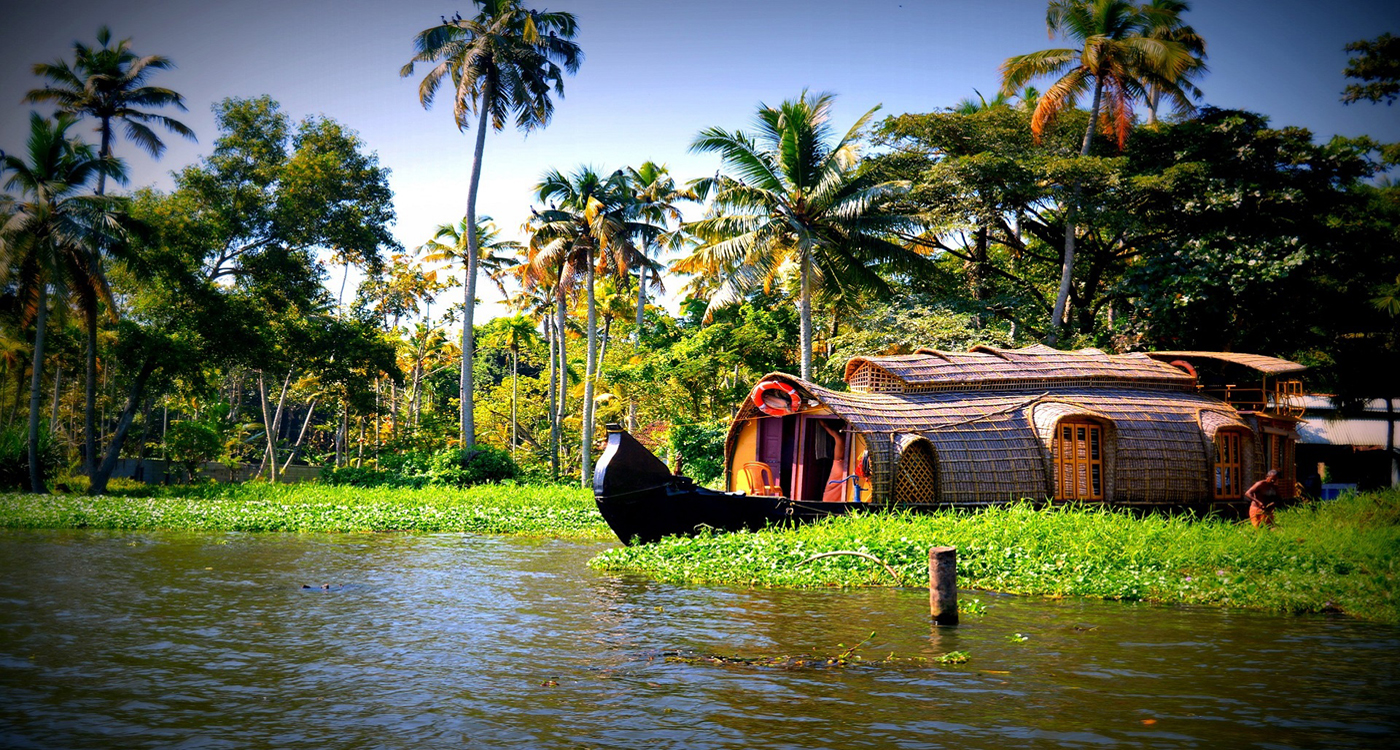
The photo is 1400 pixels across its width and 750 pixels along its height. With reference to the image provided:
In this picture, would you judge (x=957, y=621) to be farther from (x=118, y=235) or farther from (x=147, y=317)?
(x=147, y=317)

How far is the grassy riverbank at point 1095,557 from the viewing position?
1120cm

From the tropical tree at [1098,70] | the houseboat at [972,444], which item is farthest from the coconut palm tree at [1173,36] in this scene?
the houseboat at [972,444]

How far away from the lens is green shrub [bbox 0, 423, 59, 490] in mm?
27047

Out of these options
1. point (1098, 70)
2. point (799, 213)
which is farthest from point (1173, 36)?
point (799, 213)

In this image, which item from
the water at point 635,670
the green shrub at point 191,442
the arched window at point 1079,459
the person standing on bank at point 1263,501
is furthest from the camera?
the green shrub at point 191,442

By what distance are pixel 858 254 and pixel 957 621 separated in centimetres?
1518

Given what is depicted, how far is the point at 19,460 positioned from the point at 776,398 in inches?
950

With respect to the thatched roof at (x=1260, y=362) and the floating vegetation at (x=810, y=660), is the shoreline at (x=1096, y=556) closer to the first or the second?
the thatched roof at (x=1260, y=362)

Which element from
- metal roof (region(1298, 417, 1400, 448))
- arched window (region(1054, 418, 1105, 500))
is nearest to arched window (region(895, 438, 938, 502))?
arched window (region(1054, 418, 1105, 500))

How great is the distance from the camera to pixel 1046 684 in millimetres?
7559

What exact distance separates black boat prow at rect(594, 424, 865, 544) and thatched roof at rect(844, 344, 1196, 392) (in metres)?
3.31

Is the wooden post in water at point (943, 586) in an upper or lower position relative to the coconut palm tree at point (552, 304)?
lower

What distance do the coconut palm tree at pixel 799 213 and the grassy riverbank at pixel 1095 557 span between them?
9.48 meters

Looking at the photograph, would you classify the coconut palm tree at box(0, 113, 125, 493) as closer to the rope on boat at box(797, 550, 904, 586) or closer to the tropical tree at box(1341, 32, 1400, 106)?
the rope on boat at box(797, 550, 904, 586)
